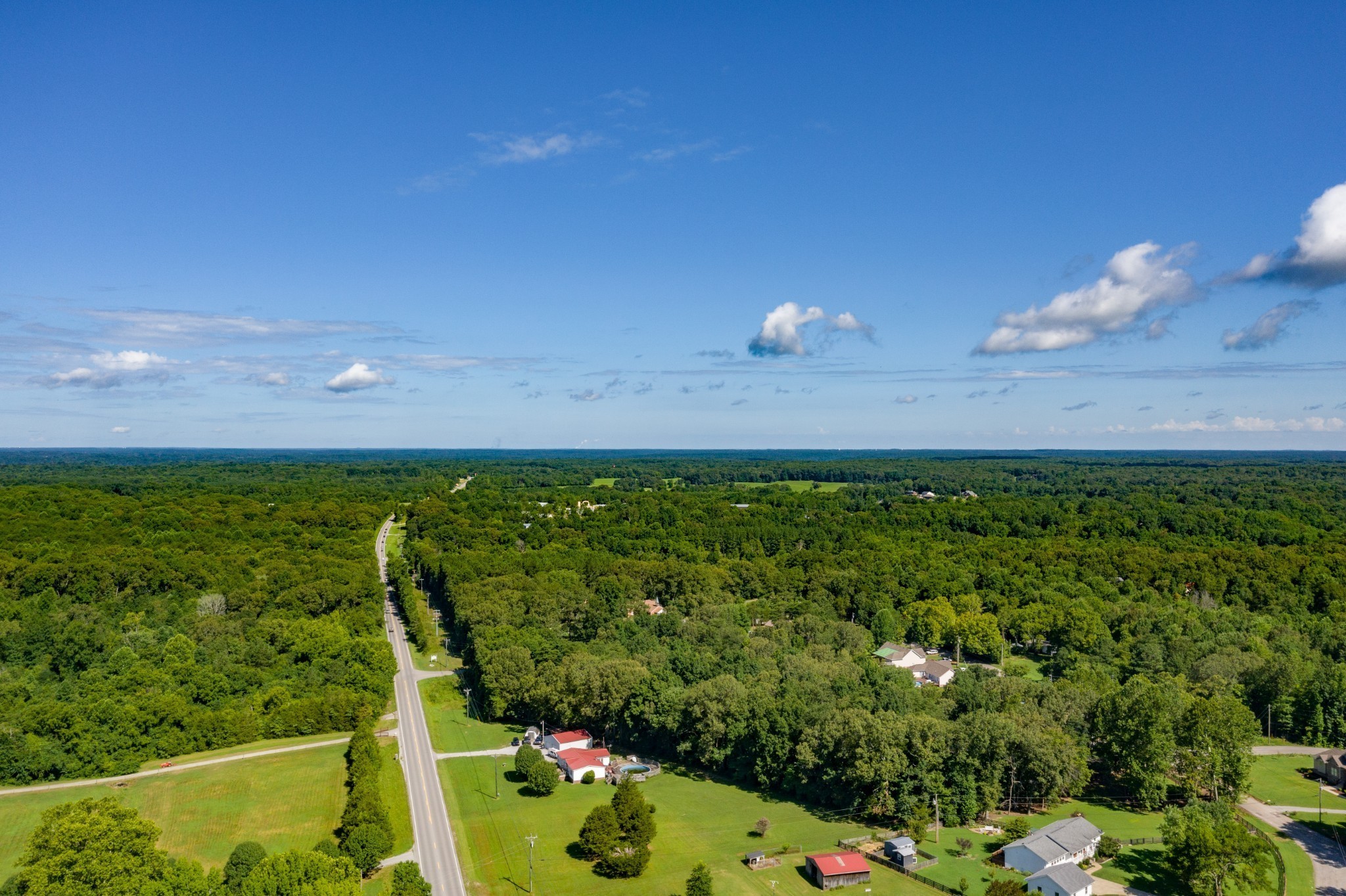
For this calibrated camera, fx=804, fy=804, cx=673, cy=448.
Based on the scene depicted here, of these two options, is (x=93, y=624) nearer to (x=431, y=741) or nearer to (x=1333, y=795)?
(x=431, y=741)

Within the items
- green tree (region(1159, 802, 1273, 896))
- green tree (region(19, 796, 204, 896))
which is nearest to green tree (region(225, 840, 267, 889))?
green tree (region(19, 796, 204, 896))

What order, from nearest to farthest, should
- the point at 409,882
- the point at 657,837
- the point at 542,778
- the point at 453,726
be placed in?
1. the point at 409,882
2. the point at 657,837
3. the point at 542,778
4. the point at 453,726

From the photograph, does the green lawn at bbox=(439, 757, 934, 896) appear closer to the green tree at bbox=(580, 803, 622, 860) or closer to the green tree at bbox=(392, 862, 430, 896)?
the green tree at bbox=(580, 803, 622, 860)

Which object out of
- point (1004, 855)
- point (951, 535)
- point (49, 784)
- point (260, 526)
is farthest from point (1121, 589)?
point (260, 526)

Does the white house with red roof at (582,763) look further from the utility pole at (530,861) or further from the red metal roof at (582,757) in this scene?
the utility pole at (530,861)

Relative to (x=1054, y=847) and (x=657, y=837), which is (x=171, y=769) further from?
(x=1054, y=847)

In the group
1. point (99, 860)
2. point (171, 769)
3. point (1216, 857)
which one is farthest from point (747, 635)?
point (99, 860)

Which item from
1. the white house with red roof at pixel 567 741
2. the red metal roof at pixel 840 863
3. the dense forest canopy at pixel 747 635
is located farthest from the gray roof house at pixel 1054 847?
the white house with red roof at pixel 567 741
